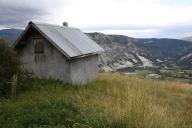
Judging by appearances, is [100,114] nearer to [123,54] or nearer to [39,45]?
[39,45]

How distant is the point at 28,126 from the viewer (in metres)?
9.21

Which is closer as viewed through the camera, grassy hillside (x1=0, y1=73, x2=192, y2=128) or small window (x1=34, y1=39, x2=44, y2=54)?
grassy hillside (x1=0, y1=73, x2=192, y2=128)

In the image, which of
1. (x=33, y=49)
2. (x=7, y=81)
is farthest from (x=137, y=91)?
(x=33, y=49)

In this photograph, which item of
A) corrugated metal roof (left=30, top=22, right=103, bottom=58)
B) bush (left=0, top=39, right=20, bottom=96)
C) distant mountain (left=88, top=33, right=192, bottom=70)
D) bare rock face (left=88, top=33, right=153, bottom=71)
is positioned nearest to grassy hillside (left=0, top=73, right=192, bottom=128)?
bush (left=0, top=39, right=20, bottom=96)

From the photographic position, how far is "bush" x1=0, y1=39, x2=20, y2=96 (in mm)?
14867

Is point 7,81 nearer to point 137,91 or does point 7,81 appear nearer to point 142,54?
point 137,91

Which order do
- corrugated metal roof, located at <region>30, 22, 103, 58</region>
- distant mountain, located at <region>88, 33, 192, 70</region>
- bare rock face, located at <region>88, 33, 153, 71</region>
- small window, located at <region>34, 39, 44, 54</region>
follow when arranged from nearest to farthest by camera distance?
corrugated metal roof, located at <region>30, 22, 103, 58</region> → small window, located at <region>34, 39, 44, 54</region> → bare rock face, located at <region>88, 33, 153, 71</region> → distant mountain, located at <region>88, 33, 192, 70</region>

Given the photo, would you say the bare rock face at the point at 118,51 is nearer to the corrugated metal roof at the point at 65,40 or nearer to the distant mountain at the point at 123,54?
the distant mountain at the point at 123,54

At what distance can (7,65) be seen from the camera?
15664mm

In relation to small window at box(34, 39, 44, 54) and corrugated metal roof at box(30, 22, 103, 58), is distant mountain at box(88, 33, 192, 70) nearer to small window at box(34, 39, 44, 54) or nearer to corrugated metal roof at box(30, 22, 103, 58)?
corrugated metal roof at box(30, 22, 103, 58)

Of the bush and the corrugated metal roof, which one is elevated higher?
the corrugated metal roof

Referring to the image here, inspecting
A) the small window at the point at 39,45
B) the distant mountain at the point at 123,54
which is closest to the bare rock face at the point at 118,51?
the distant mountain at the point at 123,54

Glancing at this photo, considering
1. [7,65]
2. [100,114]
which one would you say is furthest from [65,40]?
[100,114]

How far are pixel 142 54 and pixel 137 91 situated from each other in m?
165
